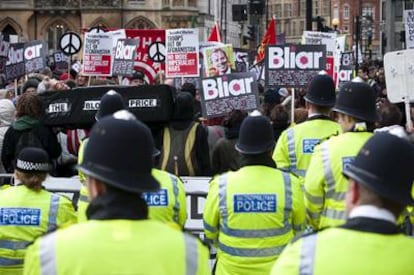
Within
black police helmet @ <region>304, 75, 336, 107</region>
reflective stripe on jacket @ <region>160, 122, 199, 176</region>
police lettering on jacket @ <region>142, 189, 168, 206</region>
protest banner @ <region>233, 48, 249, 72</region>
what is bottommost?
reflective stripe on jacket @ <region>160, 122, 199, 176</region>

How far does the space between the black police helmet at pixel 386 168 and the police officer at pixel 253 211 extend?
2.92 m

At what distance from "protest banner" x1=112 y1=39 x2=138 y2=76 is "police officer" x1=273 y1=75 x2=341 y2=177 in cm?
1194

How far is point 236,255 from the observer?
22.4ft

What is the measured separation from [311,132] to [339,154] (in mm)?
1347

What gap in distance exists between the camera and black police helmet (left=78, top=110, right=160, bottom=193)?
3.79 meters

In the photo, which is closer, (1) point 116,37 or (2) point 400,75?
(2) point 400,75

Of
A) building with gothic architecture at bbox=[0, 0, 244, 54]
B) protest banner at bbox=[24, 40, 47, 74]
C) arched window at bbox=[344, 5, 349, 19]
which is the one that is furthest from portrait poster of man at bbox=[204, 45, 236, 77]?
arched window at bbox=[344, 5, 349, 19]

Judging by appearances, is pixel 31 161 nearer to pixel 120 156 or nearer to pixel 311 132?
pixel 311 132

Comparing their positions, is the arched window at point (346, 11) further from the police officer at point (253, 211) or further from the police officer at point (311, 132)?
the police officer at point (253, 211)

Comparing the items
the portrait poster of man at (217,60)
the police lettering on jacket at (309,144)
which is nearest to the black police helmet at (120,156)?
the police lettering on jacket at (309,144)

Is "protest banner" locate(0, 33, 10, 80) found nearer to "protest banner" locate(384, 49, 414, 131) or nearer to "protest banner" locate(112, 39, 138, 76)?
"protest banner" locate(112, 39, 138, 76)

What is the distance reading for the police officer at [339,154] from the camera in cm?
673

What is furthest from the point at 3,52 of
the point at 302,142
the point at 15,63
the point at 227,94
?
the point at 302,142

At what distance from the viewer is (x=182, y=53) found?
64.0 ft
